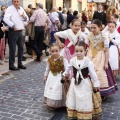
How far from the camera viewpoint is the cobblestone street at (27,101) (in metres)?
4.64

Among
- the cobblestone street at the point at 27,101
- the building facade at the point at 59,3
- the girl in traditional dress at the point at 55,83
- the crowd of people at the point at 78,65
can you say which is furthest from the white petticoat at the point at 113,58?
the building facade at the point at 59,3

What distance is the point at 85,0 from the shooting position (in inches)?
1073

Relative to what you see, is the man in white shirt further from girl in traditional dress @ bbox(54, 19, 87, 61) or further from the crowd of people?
girl in traditional dress @ bbox(54, 19, 87, 61)

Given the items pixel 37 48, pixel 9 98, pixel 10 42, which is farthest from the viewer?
pixel 37 48

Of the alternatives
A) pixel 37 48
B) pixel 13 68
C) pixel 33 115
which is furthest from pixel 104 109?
pixel 37 48

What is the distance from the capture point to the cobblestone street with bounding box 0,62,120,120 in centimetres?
464

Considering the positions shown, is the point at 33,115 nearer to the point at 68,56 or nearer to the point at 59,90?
the point at 59,90

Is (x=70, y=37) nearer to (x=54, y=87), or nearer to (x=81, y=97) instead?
(x=54, y=87)

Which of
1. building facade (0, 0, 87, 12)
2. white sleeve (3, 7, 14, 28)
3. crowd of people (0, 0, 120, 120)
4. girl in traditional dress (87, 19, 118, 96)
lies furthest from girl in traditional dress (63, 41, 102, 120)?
building facade (0, 0, 87, 12)

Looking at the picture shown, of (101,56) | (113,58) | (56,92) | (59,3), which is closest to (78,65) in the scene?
(56,92)

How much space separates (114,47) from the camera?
6.77 m

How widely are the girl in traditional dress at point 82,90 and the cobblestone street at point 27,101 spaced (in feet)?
1.15

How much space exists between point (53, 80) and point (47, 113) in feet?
1.82

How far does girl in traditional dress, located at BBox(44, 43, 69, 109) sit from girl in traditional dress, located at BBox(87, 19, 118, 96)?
737 mm
